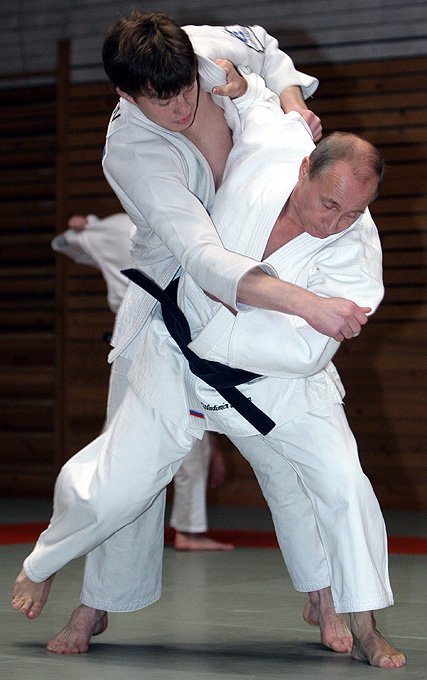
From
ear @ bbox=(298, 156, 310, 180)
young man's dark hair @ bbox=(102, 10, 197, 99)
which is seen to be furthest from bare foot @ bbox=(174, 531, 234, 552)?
young man's dark hair @ bbox=(102, 10, 197, 99)

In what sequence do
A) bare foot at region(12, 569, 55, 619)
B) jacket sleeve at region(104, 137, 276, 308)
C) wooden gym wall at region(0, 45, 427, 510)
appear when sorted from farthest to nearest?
wooden gym wall at region(0, 45, 427, 510) < bare foot at region(12, 569, 55, 619) < jacket sleeve at region(104, 137, 276, 308)

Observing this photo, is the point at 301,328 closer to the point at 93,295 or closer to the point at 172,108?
the point at 172,108

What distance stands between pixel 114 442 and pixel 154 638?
592 millimetres

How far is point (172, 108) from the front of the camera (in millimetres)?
2396

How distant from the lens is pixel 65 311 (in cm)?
763

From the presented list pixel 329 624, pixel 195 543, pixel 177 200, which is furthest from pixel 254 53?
pixel 195 543

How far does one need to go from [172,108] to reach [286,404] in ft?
2.18

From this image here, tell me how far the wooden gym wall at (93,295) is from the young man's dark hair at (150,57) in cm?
454

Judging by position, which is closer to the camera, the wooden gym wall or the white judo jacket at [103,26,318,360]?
the white judo jacket at [103,26,318,360]

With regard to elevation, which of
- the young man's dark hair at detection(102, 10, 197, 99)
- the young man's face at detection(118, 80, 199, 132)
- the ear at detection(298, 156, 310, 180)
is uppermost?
the young man's dark hair at detection(102, 10, 197, 99)

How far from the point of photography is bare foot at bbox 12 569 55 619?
2625 mm

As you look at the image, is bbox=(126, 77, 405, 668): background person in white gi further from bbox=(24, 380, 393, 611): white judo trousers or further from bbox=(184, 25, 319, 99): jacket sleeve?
bbox=(184, 25, 319, 99): jacket sleeve

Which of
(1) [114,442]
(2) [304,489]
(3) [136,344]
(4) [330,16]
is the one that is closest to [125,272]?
(3) [136,344]

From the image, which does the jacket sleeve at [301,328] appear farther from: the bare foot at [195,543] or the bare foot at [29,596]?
the bare foot at [195,543]
